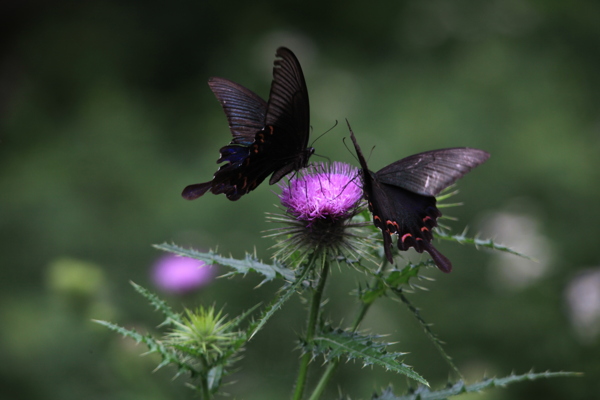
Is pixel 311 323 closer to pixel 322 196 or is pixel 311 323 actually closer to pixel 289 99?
pixel 322 196

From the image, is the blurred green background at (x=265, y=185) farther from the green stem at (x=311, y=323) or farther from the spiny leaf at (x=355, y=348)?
the spiny leaf at (x=355, y=348)

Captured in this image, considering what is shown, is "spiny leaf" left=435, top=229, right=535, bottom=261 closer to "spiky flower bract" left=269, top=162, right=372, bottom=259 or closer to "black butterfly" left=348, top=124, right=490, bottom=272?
"black butterfly" left=348, top=124, right=490, bottom=272

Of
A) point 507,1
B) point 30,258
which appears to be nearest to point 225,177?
point 30,258

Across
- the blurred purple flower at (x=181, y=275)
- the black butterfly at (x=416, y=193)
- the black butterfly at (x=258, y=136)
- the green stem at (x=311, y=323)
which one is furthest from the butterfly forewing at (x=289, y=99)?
the blurred purple flower at (x=181, y=275)

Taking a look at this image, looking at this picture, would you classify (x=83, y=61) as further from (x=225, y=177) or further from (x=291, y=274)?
(x=291, y=274)

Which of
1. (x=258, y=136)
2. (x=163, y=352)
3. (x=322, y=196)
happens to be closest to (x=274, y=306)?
(x=163, y=352)

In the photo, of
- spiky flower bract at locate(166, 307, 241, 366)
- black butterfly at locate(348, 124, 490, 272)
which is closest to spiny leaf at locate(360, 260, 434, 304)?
black butterfly at locate(348, 124, 490, 272)
